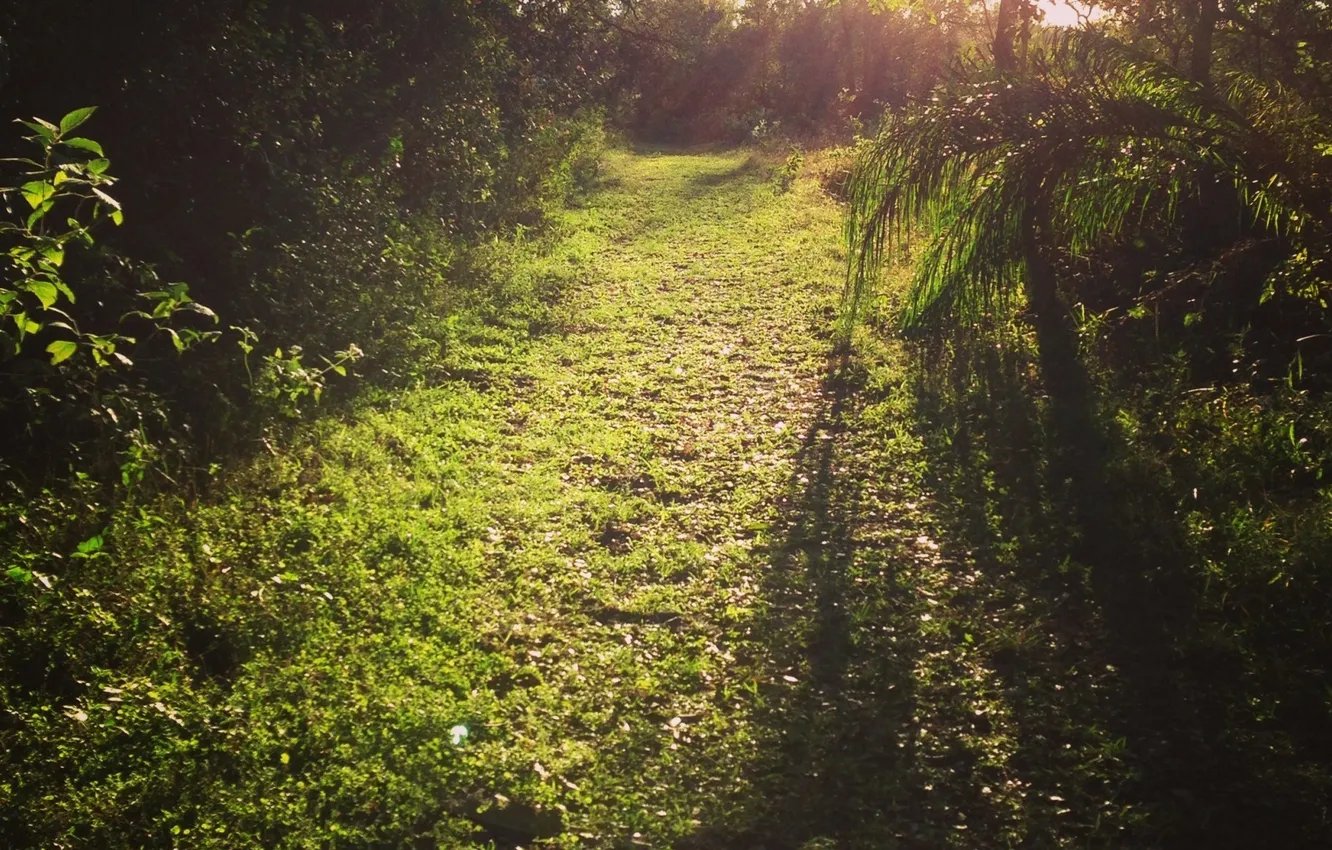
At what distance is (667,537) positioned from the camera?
18.5ft

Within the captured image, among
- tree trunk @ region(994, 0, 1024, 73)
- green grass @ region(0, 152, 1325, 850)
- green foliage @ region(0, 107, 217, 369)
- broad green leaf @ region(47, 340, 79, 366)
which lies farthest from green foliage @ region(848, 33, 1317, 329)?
broad green leaf @ region(47, 340, 79, 366)

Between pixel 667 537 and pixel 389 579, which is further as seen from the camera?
pixel 667 537

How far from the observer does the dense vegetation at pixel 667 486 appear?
11.7ft

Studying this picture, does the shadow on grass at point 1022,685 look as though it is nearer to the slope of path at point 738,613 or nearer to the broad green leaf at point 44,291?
the slope of path at point 738,613

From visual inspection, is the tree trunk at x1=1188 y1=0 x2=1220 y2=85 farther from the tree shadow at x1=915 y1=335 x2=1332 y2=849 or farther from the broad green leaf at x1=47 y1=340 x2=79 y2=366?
the broad green leaf at x1=47 y1=340 x2=79 y2=366

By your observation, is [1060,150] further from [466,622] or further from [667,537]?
[466,622]

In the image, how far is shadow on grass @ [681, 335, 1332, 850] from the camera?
347 cm

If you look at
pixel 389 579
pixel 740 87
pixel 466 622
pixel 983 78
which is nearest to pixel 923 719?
pixel 466 622

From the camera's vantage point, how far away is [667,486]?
248 inches

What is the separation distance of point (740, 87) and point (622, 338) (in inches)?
1053

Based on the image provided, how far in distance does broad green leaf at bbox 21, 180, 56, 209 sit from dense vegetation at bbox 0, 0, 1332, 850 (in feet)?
0.05

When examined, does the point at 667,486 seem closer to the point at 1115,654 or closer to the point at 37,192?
the point at 1115,654

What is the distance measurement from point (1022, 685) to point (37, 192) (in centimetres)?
457

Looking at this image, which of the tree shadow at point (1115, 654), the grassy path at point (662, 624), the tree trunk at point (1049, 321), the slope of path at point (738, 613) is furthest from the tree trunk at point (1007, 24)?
the tree shadow at point (1115, 654)
